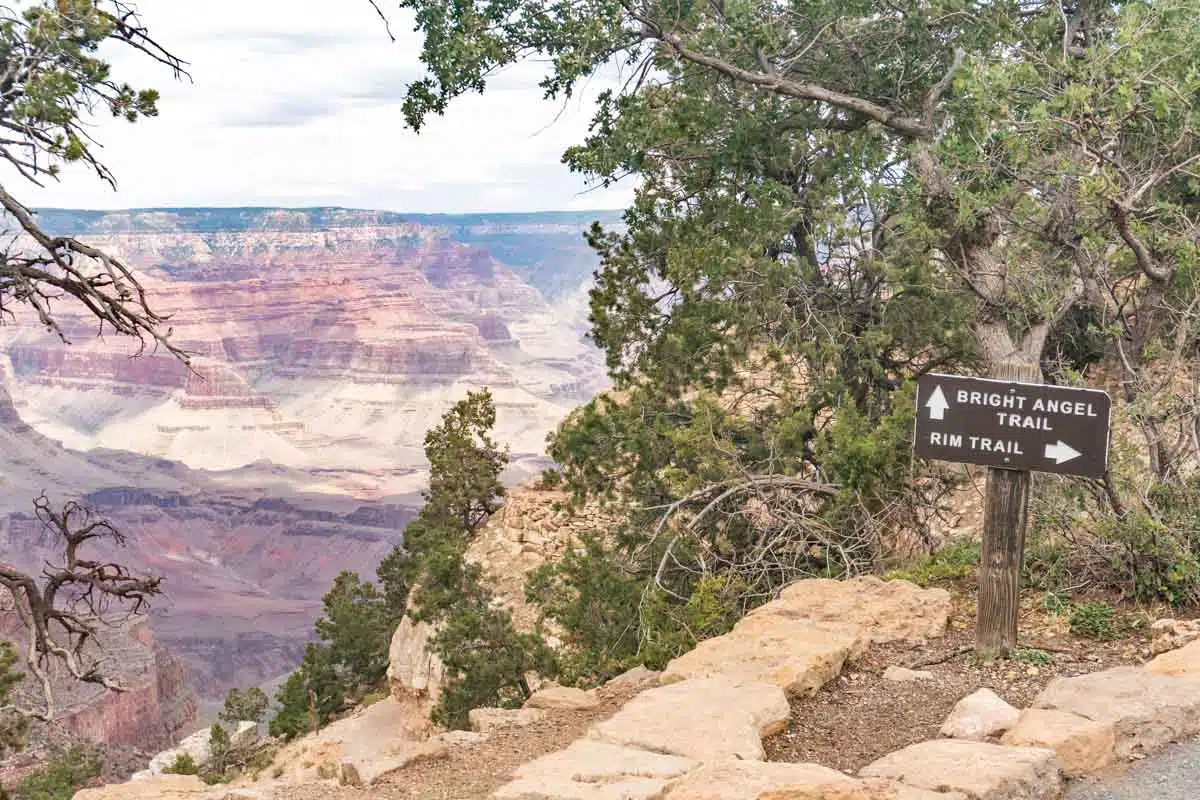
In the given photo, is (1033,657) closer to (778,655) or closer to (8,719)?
(778,655)

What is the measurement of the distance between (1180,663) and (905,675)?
4.83 ft

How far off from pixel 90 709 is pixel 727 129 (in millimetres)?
73053

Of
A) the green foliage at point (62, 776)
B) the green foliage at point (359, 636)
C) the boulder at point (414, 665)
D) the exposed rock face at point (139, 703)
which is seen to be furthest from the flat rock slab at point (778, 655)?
the exposed rock face at point (139, 703)

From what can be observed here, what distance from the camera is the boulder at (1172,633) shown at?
733 centimetres

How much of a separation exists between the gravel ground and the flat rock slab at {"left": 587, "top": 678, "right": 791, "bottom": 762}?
1409 millimetres

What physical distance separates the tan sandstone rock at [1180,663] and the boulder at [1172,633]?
54 centimetres

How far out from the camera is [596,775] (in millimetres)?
5098

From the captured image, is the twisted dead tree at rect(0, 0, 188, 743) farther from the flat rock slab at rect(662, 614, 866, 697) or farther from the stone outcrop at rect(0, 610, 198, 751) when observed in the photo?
the stone outcrop at rect(0, 610, 198, 751)

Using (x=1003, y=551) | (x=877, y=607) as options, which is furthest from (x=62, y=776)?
(x=1003, y=551)

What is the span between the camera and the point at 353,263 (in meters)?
200

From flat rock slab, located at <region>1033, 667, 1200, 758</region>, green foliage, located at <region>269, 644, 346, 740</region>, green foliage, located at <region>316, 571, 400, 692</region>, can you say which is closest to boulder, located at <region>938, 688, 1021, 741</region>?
flat rock slab, located at <region>1033, 667, 1200, 758</region>

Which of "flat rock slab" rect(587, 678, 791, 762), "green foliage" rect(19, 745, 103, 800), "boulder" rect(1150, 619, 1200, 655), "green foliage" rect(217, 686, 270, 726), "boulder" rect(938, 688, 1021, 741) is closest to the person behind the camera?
"flat rock slab" rect(587, 678, 791, 762)

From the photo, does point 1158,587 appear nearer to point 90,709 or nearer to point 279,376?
point 90,709

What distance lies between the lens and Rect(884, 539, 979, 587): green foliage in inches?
375
